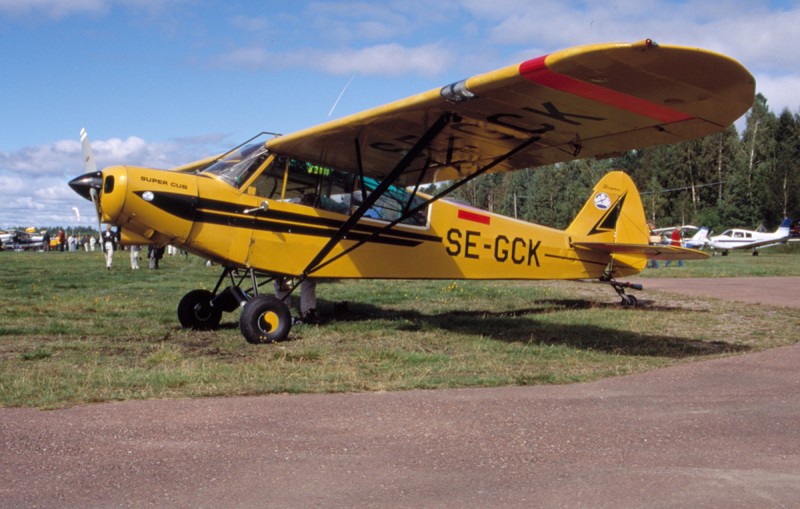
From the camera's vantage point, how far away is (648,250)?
12461 mm

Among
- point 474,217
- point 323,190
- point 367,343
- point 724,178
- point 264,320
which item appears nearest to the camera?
point 264,320

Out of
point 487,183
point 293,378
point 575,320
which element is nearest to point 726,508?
point 293,378

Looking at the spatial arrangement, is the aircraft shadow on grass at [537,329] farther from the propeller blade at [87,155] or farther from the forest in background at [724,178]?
the forest in background at [724,178]

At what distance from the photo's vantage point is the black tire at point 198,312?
32.2 ft

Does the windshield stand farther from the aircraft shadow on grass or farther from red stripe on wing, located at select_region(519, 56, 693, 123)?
red stripe on wing, located at select_region(519, 56, 693, 123)

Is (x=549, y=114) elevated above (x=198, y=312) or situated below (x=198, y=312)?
above

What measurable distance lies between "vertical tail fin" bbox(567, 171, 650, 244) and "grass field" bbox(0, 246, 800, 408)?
1.38 m

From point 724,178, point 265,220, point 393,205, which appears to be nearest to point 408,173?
point 393,205

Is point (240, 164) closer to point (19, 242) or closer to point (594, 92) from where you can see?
point (594, 92)

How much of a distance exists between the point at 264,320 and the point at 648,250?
7224 millimetres

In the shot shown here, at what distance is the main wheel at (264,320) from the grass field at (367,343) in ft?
0.56

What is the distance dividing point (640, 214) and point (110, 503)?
13066mm

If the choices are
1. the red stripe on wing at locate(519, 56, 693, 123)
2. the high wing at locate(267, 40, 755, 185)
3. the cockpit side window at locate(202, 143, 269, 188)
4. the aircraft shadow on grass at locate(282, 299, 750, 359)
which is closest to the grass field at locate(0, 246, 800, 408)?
the aircraft shadow on grass at locate(282, 299, 750, 359)

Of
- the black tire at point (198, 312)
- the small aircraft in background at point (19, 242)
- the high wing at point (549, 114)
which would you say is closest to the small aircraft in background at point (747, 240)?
the high wing at point (549, 114)
